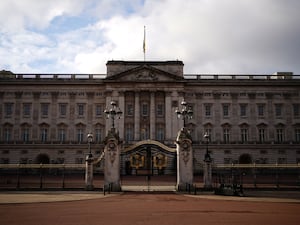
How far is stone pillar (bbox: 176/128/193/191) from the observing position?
83.8 ft

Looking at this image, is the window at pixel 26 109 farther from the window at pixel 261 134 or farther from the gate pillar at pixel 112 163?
the window at pixel 261 134

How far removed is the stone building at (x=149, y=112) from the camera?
5706cm

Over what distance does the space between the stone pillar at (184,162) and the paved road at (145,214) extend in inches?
321

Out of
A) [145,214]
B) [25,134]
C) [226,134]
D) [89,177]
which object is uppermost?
[226,134]

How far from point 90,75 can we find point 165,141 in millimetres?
18799

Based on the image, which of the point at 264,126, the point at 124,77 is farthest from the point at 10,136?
the point at 264,126

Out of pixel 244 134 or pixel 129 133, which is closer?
pixel 129 133

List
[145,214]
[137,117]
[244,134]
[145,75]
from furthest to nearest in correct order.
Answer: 1. [244,134]
2. [145,75]
3. [137,117]
4. [145,214]

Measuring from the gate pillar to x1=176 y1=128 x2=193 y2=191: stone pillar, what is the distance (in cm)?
493

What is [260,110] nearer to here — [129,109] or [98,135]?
[129,109]

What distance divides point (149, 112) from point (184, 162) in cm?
3246

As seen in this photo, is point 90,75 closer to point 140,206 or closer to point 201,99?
point 201,99

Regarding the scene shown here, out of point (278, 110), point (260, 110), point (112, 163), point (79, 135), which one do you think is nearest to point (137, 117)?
point (79, 135)

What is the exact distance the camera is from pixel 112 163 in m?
25.8
